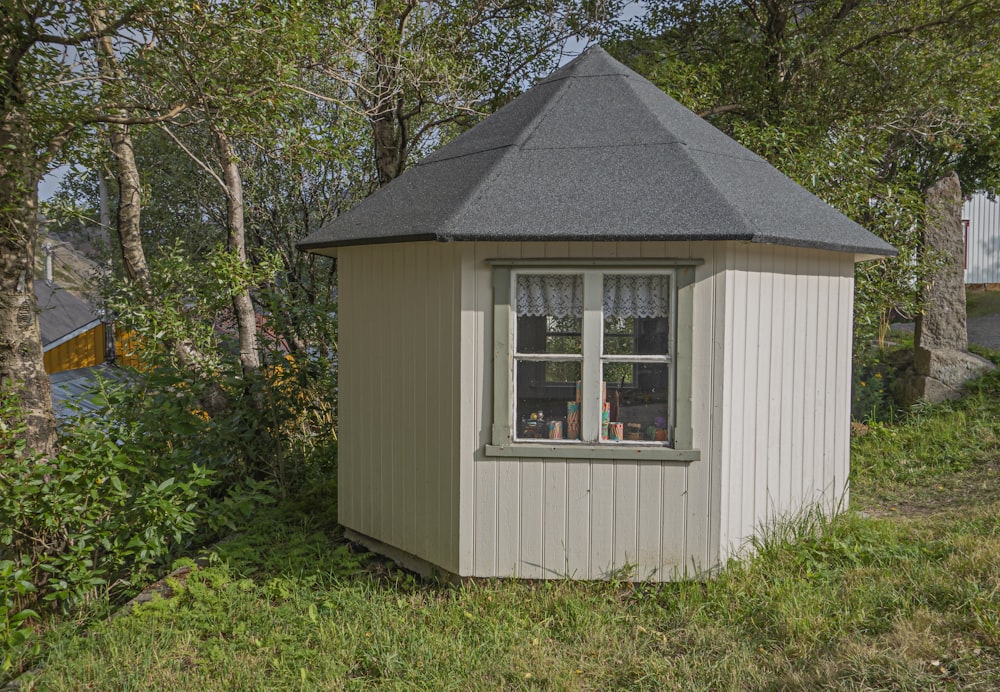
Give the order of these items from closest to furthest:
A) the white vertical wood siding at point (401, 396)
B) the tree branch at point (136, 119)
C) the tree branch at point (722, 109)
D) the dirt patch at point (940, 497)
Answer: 1. the white vertical wood siding at point (401, 396)
2. the tree branch at point (136, 119)
3. the dirt patch at point (940, 497)
4. the tree branch at point (722, 109)

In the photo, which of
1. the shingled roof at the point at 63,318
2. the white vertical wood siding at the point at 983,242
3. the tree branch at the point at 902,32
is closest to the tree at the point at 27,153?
the tree branch at the point at 902,32

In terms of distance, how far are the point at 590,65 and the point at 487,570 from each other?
4.20m

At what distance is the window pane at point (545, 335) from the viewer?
529cm

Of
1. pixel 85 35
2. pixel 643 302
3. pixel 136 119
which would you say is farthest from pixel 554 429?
pixel 85 35

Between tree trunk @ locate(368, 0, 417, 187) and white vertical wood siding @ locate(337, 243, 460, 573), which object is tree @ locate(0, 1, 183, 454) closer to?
white vertical wood siding @ locate(337, 243, 460, 573)

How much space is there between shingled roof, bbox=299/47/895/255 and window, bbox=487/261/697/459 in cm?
34

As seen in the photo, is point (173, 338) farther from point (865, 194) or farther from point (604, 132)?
point (865, 194)

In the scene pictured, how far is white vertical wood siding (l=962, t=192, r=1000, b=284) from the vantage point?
18.8 meters

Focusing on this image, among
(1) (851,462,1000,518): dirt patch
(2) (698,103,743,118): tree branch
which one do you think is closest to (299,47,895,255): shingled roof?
(1) (851,462,1000,518): dirt patch

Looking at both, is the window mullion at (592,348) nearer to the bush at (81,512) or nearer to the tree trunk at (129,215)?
the bush at (81,512)

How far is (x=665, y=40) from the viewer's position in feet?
41.0

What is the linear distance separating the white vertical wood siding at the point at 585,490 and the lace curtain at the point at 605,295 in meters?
0.17

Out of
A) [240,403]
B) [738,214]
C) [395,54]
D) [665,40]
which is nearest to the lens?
[738,214]

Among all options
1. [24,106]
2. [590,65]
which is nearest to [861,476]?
[590,65]
